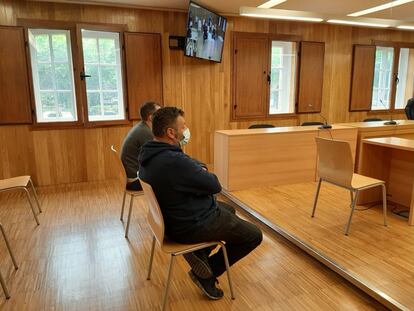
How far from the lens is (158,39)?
187 inches

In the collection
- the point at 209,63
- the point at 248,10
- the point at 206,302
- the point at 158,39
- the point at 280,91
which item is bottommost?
the point at 206,302

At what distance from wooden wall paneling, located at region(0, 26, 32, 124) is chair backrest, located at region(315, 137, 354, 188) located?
3.75 metres

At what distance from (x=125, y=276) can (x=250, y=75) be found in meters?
4.10

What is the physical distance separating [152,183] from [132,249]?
1.19 meters

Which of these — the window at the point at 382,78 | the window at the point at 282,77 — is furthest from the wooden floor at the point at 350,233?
the window at the point at 382,78

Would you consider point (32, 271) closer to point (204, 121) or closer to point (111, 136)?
point (111, 136)

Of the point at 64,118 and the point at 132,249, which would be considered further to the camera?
the point at 64,118

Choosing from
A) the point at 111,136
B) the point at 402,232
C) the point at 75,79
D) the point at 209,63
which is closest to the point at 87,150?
the point at 111,136

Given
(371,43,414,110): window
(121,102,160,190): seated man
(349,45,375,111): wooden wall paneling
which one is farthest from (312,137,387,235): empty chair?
(371,43,414,110): window

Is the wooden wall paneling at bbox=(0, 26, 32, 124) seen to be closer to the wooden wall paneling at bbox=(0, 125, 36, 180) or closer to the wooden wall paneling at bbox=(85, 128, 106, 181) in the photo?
the wooden wall paneling at bbox=(0, 125, 36, 180)

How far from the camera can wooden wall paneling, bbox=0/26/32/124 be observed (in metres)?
4.05

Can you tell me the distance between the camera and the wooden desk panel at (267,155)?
373 cm

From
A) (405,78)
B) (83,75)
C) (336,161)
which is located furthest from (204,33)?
(405,78)

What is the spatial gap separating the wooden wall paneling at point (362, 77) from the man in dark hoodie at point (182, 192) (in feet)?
17.7
